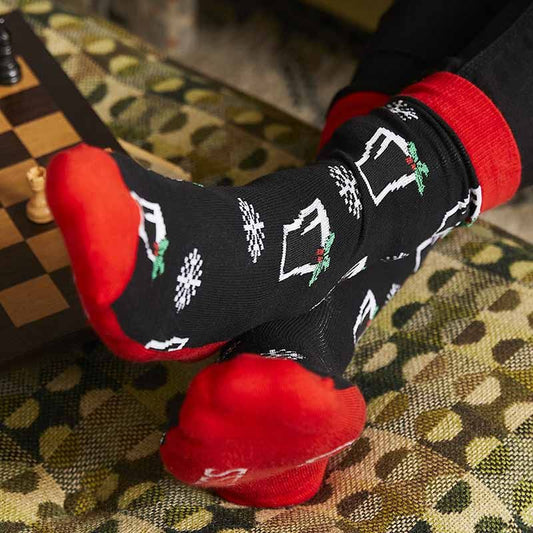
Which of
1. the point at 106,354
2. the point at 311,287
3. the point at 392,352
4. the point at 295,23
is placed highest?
the point at 311,287

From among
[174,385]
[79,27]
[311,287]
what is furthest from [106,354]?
[79,27]

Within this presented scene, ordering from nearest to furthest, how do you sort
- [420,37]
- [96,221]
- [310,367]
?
[96,221], [310,367], [420,37]

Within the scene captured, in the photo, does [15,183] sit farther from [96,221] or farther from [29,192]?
[96,221]

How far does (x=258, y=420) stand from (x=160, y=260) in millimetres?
149

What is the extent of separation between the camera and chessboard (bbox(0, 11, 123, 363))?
89 centimetres

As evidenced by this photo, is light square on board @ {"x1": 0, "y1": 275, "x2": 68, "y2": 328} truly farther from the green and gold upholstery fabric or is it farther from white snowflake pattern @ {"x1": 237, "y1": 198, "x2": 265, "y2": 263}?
white snowflake pattern @ {"x1": 237, "y1": 198, "x2": 265, "y2": 263}

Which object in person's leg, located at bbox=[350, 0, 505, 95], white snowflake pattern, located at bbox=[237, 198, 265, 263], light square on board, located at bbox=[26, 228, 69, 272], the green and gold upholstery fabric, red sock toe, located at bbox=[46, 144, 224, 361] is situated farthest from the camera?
person's leg, located at bbox=[350, 0, 505, 95]

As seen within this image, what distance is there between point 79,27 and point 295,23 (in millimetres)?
843

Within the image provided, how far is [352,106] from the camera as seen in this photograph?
3.45 feet

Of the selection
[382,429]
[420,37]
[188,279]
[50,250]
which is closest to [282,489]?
[382,429]

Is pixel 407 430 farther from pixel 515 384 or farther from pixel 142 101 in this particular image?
pixel 142 101

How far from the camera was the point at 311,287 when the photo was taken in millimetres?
791

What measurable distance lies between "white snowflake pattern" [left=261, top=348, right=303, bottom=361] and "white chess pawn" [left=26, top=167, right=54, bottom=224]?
353mm

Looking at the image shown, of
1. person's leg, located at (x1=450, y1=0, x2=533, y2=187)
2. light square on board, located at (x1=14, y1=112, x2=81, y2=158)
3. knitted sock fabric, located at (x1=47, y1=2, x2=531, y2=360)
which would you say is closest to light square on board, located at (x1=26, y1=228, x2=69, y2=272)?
light square on board, located at (x1=14, y1=112, x2=81, y2=158)
